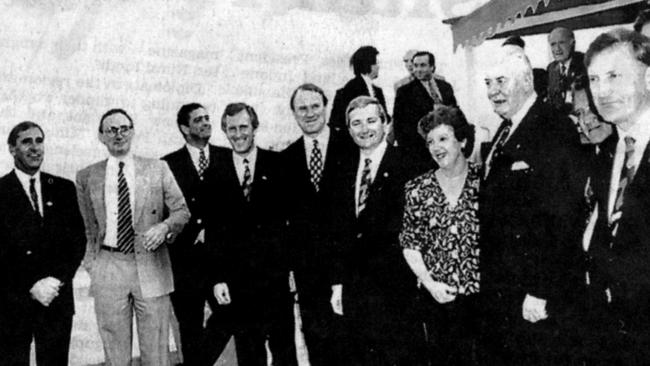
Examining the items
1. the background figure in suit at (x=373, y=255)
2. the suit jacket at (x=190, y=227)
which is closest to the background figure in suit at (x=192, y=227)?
the suit jacket at (x=190, y=227)

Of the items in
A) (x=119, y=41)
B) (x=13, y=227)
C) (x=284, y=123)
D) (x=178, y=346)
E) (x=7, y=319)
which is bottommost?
(x=178, y=346)

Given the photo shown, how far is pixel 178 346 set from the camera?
320cm

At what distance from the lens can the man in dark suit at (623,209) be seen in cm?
311

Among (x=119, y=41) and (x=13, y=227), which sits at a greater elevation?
(x=119, y=41)

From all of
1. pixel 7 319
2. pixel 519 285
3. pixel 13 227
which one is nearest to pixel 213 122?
pixel 13 227

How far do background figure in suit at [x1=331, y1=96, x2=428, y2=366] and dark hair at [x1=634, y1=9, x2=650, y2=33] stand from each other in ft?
3.78

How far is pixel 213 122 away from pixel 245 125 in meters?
0.14

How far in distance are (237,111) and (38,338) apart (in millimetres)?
1286

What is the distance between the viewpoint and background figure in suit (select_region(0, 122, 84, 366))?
3025mm

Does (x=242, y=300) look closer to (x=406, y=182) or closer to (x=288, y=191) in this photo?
(x=288, y=191)

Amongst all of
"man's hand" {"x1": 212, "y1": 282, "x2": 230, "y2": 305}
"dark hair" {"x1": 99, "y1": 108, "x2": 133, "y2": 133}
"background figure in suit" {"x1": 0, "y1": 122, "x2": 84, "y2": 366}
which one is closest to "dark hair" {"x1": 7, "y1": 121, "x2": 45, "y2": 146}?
"background figure in suit" {"x1": 0, "y1": 122, "x2": 84, "y2": 366}

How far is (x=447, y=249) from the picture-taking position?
3.12 metres

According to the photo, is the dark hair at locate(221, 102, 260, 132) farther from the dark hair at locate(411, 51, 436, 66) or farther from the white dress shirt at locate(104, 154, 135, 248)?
the dark hair at locate(411, 51, 436, 66)

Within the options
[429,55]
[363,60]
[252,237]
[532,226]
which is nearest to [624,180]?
[532,226]
